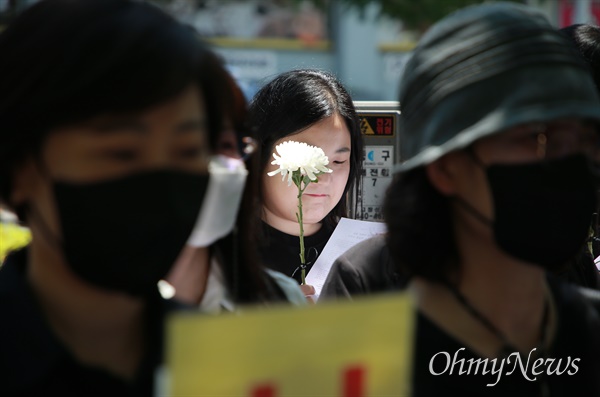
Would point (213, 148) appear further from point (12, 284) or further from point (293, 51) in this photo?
point (293, 51)

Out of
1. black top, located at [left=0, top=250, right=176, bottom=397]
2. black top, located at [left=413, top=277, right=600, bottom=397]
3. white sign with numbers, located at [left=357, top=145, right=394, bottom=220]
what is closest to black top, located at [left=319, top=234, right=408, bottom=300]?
black top, located at [left=413, top=277, right=600, bottom=397]

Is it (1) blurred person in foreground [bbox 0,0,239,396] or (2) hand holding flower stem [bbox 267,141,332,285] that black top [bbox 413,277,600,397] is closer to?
(1) blurred person in foreground [bbox 0,0,239,396]

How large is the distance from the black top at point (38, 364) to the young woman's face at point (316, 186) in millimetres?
1937

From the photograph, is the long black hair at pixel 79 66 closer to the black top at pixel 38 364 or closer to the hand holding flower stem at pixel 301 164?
the black top at pixel 38 364

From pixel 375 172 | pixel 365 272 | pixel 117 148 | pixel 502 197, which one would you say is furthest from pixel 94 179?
pixel 375 172

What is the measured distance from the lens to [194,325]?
4.16 feet

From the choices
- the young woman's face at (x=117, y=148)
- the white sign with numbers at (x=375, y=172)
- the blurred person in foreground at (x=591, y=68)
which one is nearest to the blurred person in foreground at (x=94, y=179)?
the young woman's face at (x=117, y=148)

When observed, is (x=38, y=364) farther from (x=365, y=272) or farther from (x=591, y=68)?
(x=591, y=68)

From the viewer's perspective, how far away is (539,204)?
176 centimetres

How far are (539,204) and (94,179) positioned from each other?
2.77 feet

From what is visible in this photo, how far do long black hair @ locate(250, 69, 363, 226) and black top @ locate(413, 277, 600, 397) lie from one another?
1789 mm

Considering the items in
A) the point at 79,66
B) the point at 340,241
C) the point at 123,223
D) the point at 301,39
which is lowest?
the point at 301,39

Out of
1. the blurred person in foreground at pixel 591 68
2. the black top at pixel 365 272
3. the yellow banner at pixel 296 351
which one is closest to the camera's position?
the yellow banner at pixel 296 351

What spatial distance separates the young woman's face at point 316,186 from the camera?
136 inches
